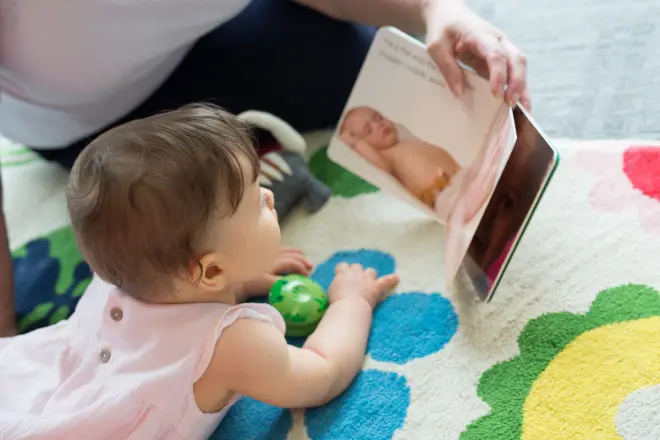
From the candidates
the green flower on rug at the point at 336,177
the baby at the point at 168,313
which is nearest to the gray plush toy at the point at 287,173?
the green flower on rug at the point at 336,177

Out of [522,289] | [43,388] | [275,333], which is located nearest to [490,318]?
[522,289]

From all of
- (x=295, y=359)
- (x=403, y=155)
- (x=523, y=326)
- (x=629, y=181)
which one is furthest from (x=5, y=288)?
(x=629, y=181)

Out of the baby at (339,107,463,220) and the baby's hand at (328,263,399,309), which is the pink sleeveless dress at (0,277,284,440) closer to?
the baby's hand at (328,263,399,309)

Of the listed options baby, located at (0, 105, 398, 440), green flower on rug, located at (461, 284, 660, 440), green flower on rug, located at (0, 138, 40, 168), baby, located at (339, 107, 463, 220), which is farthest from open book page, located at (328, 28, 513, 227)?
green flower on rug, located at (0, 138, 40, 168)

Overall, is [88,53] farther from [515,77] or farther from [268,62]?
[515,77]

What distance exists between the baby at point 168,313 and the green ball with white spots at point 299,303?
58 millimetres

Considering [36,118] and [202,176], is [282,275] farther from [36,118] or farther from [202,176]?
[36,118]

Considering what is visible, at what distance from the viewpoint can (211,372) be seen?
0.69 meters

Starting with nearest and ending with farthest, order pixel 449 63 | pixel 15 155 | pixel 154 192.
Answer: pixel 154 192, pixel 449 63, pixel 15 155

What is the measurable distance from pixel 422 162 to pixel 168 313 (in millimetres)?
381

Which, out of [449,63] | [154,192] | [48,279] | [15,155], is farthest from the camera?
[15,155]

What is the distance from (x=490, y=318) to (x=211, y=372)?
30 cm

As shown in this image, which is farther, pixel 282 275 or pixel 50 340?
pixel 282 275

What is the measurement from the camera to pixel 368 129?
98 centimetres
